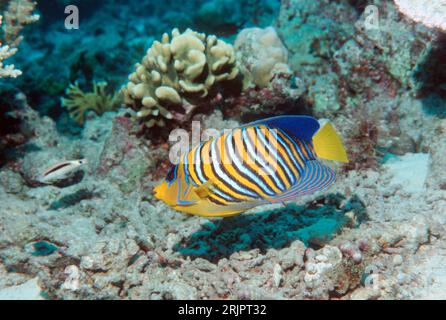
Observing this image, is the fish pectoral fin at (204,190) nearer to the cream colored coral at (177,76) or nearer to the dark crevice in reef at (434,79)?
the cream colored coral at (177,76)

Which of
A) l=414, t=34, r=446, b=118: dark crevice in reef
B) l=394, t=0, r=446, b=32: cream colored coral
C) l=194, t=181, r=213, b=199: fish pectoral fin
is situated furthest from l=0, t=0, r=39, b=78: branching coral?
l=414, t=34, r=446, b=118: dark crevice in reef

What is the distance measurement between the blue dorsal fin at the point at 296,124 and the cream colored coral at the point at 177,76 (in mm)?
2132

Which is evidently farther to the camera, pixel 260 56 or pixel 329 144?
pixel 260 56

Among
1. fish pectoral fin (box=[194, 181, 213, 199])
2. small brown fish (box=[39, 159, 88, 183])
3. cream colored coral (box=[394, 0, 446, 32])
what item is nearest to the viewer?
fish pectoral fin (box=[194, 181, 213, 199])

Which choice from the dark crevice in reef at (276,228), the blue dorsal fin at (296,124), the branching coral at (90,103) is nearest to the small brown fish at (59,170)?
the dark crevice in reef at (276,228)

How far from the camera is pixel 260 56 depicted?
531 centimetres

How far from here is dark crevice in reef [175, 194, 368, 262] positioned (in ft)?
11.0

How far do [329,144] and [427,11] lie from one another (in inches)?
89.2

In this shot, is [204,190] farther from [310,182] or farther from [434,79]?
[434,79]

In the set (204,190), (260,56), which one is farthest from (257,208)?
(260,56)

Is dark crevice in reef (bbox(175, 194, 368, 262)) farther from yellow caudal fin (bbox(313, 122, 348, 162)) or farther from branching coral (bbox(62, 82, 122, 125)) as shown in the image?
branching coral (bbox(62, 82, 122, 125))

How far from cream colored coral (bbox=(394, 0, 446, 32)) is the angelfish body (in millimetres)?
2140

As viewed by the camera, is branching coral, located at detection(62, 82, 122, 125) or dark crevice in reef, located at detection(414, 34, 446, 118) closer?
dark crevice in reef, located at detection(414, 34, 446, 118)
